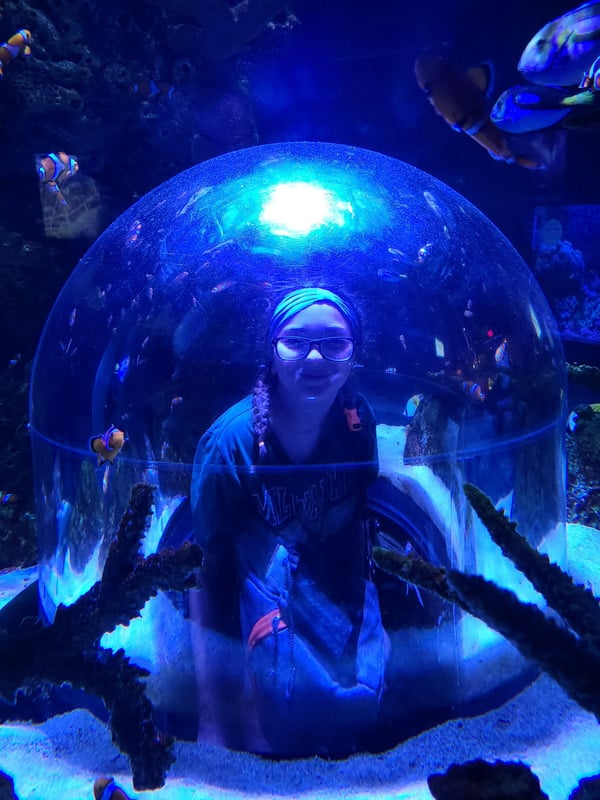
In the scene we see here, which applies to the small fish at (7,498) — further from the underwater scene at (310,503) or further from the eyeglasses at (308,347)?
the eyeglasses at (308,347)

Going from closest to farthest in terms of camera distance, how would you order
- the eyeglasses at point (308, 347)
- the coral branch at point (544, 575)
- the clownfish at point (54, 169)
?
the coral branch at point (544, 575) → the eyeglasses at point (308, 347) → the clownfish at point (54, 169)

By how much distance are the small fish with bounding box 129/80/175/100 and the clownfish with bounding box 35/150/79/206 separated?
138cm

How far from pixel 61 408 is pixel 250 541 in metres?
1.36

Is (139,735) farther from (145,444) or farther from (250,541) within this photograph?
(145,444)

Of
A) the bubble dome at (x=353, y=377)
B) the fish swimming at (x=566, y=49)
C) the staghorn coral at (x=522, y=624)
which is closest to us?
the staghorn coral at (x=522, y=624)

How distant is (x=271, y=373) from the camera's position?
224cm

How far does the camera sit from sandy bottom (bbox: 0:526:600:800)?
1.93 metres

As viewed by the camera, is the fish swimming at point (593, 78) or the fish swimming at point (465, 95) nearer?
the fish swimming at point (593, 78)

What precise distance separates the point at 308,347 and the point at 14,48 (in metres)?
5.19

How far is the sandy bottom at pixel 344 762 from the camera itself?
193cm

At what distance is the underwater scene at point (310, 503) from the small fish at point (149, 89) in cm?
408

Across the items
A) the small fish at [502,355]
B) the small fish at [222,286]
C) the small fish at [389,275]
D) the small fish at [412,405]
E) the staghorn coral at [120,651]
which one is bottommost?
the staghorn coral at [120,651]

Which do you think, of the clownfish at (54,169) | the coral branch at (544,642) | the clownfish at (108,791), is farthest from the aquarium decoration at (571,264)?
the clownfish at (108,791)

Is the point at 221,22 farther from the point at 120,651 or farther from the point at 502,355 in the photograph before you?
the point at 120,651
